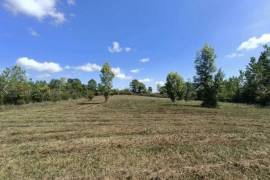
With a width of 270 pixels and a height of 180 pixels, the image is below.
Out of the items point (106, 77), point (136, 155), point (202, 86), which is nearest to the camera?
point (136, 155)

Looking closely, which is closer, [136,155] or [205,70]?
[136,155]

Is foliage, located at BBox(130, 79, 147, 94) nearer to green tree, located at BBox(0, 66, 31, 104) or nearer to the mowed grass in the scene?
green tree, located at BBox(0, 66, 31, 104)

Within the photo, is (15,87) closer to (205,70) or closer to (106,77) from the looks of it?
(106,77)

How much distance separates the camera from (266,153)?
22.4 ft

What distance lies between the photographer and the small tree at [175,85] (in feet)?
123

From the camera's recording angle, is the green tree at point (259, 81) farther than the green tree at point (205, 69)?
Yes

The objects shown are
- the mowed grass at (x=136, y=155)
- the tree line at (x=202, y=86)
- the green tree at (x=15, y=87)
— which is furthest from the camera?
the green tree at (x=15, y=87)

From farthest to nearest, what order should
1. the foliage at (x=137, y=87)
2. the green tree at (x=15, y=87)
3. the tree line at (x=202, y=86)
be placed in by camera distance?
the foliage at (x=137, y=87)
the green tree at (x=15, y=87)
the tree line at (x=202, y=86)

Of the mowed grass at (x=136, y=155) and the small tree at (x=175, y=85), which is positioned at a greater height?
the small tree at (x=175, y=85)

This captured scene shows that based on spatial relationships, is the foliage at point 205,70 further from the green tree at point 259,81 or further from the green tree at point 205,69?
the green tree at point 259,81

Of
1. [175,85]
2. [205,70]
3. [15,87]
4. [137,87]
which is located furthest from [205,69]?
[137,87]

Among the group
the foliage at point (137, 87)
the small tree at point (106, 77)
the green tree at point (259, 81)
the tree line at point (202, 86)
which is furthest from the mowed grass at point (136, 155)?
the foliage at point (137, 87)

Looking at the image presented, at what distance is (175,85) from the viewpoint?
123ft

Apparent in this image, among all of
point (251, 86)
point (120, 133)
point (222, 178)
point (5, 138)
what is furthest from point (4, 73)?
point (251, 86)
